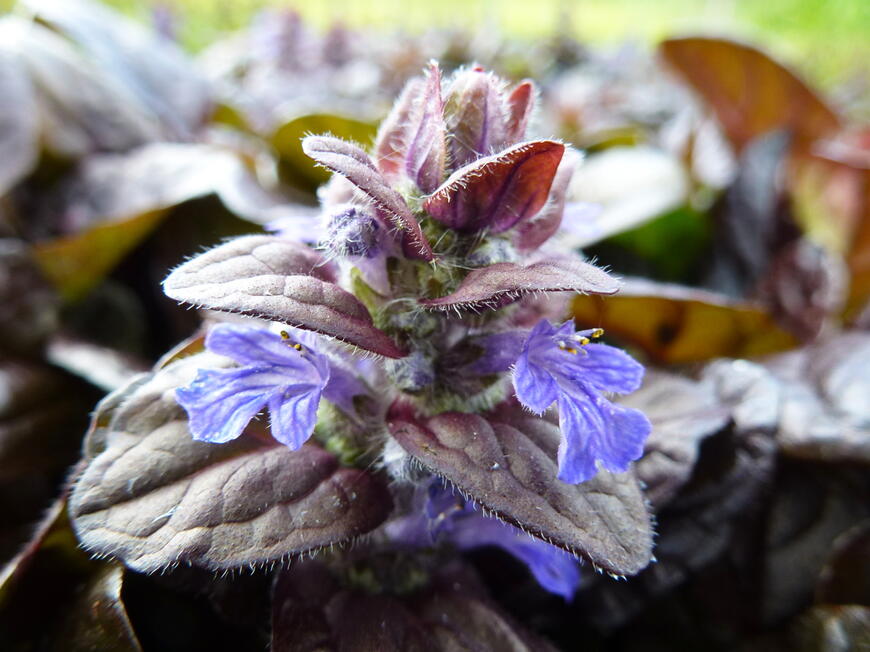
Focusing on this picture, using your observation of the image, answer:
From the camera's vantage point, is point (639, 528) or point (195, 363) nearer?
point (639, 528)

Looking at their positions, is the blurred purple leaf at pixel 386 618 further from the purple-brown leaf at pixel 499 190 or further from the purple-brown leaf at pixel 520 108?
the purple-brown leaf at pixel 520 108

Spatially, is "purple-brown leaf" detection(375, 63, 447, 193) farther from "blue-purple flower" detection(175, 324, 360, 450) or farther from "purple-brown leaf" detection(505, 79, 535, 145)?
"blue-purple flower" detection(175, 324, 360, 450)

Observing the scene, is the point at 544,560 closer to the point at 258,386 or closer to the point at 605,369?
the point at 605,369

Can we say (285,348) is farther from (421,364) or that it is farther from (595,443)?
(595,443)

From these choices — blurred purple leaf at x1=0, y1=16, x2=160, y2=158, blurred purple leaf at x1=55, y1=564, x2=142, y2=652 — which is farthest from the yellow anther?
blurred purple leaf at x1=0, y1=16, x2=160, y2=158

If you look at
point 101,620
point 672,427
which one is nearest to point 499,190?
point 672,427

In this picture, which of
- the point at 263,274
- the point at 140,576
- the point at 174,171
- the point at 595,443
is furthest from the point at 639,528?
the point at 174,171
